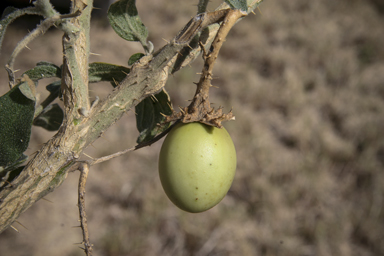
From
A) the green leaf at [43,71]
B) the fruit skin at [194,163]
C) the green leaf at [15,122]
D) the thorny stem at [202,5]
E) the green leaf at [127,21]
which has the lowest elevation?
the fruit skin at [194,163]

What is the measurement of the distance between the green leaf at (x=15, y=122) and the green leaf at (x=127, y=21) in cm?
33

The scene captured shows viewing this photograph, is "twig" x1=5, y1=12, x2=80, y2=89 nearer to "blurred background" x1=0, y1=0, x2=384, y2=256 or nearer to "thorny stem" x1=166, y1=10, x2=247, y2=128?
"thorny stem" x1=166, y1=10, x2=247, y2=128

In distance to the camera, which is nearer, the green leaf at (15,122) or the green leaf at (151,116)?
the green leaf at (15,122)

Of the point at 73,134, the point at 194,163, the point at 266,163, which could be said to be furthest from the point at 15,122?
the point at 266,163

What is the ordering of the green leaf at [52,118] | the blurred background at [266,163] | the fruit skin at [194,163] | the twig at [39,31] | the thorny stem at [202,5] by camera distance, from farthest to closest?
the blurred background at [266,163], the green leaf at [52,118], the fruit skin at [194,163], the thorny stem at [202,5], the twig at [39,31]

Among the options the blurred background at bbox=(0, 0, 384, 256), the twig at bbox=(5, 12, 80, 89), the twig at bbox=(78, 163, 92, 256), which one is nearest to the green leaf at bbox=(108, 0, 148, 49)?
the twig at bbox=(5, 12, 80, 89)

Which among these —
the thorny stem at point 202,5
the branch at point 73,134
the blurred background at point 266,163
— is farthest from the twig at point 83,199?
the blurred background at point 266,163

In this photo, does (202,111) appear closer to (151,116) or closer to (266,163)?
(151,116)

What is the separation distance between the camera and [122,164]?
14.7 ft

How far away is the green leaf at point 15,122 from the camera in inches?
33.3

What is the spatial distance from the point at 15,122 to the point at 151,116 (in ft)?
1.37

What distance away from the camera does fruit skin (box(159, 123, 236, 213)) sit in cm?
102

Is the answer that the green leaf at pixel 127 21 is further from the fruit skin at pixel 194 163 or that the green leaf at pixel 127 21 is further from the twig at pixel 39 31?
the fruit skin at pixel 194 163

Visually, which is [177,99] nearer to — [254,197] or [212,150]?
[254,197]
